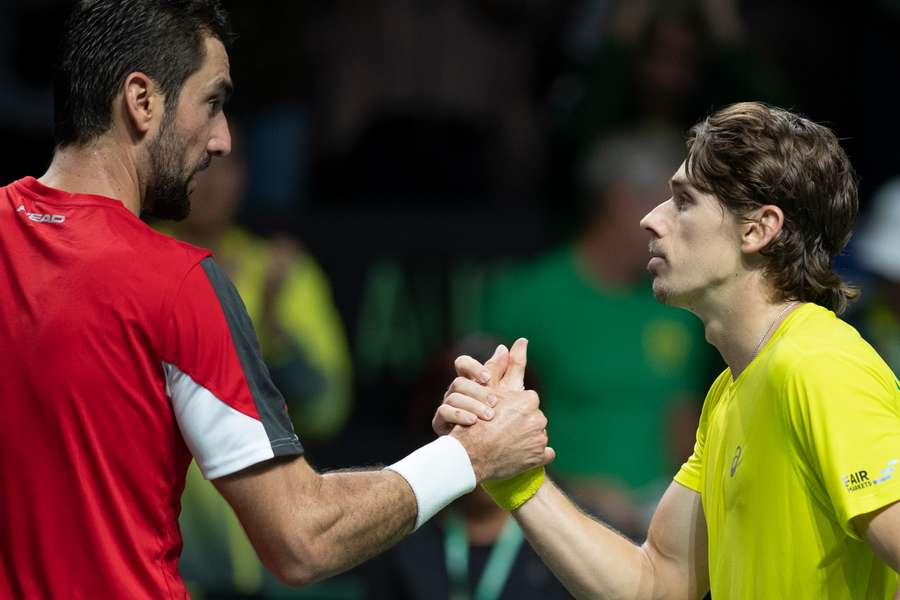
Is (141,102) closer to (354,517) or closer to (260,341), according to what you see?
(354,517)

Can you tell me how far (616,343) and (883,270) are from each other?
4.24ft

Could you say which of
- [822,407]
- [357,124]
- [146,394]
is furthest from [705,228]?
[357,124]

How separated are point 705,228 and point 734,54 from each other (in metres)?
3.32

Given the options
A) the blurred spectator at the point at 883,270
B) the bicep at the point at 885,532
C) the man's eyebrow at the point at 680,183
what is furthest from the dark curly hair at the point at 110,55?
the blurred spectator at the point at 883,270

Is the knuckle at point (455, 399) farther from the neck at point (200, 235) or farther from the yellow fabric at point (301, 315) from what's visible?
the neck at point (200, 235)

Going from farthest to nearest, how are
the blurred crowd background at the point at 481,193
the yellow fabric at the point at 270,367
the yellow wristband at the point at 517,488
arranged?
the blurred crowd background at the point at 481,193 < the yellow fabric at the point at 270,367 < the yellow wristband at the point at 517,488

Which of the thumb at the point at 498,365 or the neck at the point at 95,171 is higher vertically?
the neck at the point at 95,171

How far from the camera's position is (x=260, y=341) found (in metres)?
5.58

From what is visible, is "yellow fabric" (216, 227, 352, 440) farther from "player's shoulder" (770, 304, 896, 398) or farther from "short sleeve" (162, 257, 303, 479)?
"player's shoulder" (770, 304, 896, 398)

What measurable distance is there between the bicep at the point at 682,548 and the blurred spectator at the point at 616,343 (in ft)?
7.56

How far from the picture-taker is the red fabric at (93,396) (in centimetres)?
289

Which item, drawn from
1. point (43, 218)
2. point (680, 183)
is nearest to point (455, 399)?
point (680, 183)

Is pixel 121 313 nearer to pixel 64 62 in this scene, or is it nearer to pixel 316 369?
pixel 64 62

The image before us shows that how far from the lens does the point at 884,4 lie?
23.6ft
